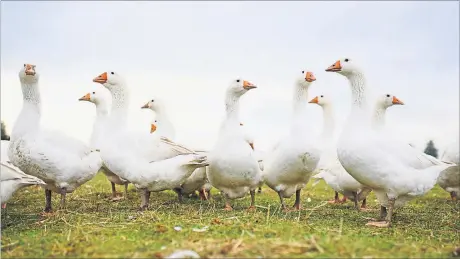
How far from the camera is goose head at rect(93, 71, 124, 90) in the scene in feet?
32.7

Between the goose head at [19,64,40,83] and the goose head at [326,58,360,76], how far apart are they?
18.6 ft

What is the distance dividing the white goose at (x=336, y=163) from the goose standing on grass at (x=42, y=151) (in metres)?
5.36

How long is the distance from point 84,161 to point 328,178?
5.61 m

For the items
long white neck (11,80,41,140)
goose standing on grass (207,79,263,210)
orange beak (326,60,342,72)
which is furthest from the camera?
goose standing on grass (207,79,263,210)

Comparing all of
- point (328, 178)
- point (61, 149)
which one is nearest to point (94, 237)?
point (61, 149)

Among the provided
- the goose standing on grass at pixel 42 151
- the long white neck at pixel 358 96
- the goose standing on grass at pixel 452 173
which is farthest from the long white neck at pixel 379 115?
the goose standing on grass at pixel 42 151

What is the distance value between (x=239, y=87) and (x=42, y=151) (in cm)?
393

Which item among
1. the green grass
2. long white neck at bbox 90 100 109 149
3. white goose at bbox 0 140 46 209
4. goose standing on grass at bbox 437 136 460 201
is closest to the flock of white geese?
white goose at bbox 0 140 46 209

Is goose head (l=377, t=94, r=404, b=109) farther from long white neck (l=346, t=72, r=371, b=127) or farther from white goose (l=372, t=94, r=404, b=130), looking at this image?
long white neck (l=346, t=72, r=371, b=127)

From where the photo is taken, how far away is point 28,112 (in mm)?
9203

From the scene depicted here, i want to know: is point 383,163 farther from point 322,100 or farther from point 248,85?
point 322,100

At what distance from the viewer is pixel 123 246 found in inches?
215

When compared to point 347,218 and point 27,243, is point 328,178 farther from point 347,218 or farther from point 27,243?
point 27,243

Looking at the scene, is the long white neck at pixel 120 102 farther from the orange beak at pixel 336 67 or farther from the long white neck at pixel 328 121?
the long white neck at pixel 328 121
